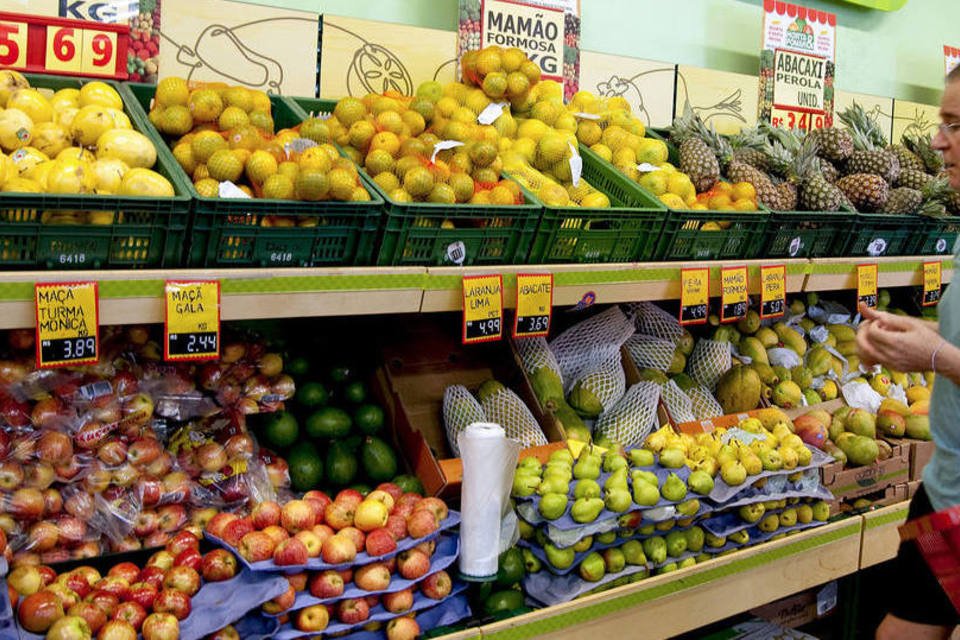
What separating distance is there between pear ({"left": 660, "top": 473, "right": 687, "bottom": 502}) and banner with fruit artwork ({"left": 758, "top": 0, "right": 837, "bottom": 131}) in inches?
82.4

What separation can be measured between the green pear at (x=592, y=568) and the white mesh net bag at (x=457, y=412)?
1.57 ft

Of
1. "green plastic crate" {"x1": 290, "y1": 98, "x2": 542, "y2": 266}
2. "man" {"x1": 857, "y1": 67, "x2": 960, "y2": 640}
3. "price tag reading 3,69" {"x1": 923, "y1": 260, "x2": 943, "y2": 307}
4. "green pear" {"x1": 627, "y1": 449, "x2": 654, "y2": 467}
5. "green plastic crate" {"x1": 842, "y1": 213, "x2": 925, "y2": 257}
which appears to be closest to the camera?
"man" {"x1": 857, "y1": 67, "x2": 960, "y2": 640}

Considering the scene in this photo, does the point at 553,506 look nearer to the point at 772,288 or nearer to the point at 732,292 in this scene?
the point at 732,292

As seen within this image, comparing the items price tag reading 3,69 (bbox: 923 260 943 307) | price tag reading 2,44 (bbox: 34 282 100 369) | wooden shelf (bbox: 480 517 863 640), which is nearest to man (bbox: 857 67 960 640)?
wooden shelf (bbox: 480 517 863 640)

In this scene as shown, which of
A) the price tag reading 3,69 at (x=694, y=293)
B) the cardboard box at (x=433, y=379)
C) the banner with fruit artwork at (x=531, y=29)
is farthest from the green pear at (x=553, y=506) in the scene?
the banner with fruit artwork at (x=531, y=29)

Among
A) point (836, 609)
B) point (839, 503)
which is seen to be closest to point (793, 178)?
point (839, 503)

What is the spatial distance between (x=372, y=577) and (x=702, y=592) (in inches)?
36.3

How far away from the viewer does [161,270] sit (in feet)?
4.99

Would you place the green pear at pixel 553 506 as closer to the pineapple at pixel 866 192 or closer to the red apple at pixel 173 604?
the red apple at pixel 173 604

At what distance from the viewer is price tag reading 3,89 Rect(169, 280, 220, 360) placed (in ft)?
4.96

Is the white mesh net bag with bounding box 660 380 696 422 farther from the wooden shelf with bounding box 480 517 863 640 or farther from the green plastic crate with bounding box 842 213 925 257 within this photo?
the green plastic crate with bounding box 842 213 925 257

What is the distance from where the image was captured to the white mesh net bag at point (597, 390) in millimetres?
2459

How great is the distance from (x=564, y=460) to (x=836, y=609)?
5.08 ft

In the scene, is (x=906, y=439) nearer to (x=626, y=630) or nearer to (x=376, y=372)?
(x=626, y=630)
